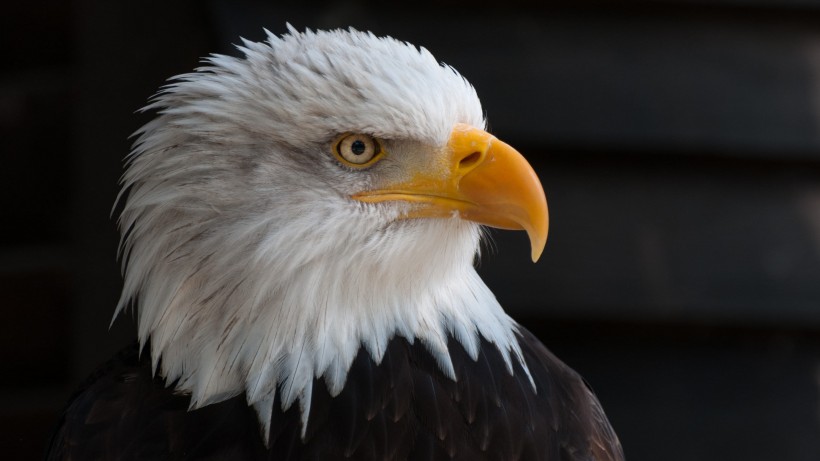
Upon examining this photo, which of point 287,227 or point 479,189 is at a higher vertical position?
point 479,189

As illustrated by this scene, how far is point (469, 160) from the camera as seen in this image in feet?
5.44

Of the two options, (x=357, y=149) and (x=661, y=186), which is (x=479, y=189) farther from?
(x=661, y=186)

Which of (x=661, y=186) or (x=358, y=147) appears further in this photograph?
(x=661, y=186)

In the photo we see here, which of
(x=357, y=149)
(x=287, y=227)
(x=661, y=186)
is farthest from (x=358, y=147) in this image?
(x=661, y=186)

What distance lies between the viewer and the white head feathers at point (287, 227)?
63.7 inches

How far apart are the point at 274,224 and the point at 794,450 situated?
190 centimetres

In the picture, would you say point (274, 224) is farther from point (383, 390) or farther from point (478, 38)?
point (478, 38)

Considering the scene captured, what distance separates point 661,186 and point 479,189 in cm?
128

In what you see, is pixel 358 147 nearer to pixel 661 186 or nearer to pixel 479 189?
pixel 479 189

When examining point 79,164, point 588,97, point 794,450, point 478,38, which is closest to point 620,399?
point 794,450

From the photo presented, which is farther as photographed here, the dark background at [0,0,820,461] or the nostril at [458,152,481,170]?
the dark background at [0,0,820,461]

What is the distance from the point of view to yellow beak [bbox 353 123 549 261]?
1609 mm

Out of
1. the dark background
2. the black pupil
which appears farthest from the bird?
the dark background

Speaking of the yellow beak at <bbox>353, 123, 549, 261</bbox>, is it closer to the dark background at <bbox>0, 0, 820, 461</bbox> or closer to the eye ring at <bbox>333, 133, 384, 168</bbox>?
the eye ring at <bbox>333, 133, 384, 168</bbox>
